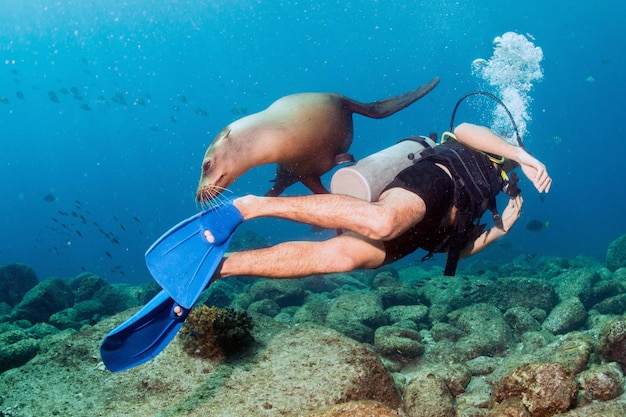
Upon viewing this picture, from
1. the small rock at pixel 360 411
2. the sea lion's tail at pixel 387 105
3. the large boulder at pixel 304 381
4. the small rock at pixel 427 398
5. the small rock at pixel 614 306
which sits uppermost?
the sea lion's tail at pixel 387 105

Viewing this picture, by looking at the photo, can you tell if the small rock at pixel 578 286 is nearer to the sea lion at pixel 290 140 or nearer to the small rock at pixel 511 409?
the sea lion at pixel 290 140

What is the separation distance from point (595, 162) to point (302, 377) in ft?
530

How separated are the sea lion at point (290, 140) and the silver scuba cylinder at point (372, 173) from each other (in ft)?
2.79

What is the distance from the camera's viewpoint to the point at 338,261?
397 cm

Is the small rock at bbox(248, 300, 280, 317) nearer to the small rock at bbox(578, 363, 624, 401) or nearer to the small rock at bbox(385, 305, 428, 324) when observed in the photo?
the small rock at bbox(385, 305, 428, 324)

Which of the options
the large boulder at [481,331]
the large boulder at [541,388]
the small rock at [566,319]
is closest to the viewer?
the large boulder at [541,388]

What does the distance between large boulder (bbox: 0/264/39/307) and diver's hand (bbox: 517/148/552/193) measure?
61.9 feet

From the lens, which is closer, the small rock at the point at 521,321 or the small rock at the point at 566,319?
the small rock at the point at 566,319

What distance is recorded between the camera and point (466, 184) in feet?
13.6

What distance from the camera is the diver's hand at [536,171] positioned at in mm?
3848

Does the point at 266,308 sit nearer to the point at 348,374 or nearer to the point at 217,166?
the point at 348,374

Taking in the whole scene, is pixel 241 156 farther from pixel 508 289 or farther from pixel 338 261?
pixel 508 289

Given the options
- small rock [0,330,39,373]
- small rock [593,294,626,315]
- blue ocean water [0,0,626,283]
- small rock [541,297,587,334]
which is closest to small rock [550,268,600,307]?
small rock [593,294,626,315]

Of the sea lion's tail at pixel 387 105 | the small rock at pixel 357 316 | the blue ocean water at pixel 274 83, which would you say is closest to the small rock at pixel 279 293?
the small rock at pixel 357 316
